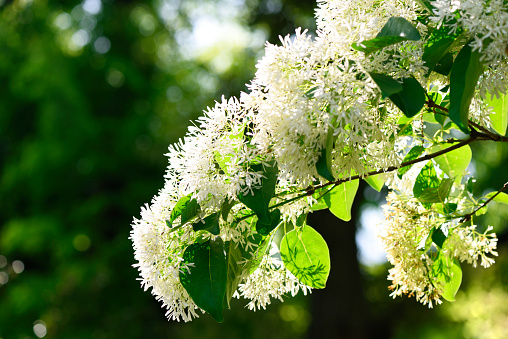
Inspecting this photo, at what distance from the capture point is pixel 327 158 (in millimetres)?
487

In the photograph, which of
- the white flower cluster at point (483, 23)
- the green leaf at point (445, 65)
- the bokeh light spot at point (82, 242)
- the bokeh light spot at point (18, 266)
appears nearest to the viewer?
the white flower cluster at point (483, 23)

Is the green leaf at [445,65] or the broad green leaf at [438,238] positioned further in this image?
the broad green leaf at [438,238]

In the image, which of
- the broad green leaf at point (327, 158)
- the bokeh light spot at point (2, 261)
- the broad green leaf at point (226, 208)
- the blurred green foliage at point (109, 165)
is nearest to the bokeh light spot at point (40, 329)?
the blurred green foliage at point (109, 165)

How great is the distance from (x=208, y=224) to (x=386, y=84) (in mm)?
220

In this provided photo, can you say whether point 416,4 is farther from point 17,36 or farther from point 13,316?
point 17,36

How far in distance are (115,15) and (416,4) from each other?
5.60 meters

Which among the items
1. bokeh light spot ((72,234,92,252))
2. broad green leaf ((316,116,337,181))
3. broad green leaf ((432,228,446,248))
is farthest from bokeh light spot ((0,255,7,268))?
broad green leaf ((316,116,337,181))

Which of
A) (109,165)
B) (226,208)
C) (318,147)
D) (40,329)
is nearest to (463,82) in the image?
(318,147)

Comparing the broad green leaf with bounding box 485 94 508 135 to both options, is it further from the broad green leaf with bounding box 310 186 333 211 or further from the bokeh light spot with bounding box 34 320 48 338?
the bokeh light spot with bounding box 34 320 48 338

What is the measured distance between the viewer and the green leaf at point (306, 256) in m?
0.67

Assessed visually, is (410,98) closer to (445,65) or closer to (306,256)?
(445,65)

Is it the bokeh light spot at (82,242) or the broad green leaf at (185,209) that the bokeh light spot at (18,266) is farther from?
the broad green leaf at (185,209)

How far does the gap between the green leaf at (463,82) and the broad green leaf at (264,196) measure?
17 centimetres

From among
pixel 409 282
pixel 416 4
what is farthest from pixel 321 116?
pixel 409 282
